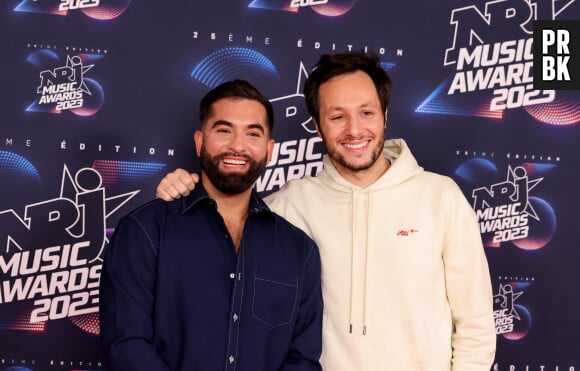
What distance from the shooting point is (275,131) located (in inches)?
104

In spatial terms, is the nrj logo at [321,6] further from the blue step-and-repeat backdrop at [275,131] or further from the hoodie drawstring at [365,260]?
the hoodie drawstring at [365,260]

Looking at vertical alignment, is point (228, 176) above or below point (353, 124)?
below

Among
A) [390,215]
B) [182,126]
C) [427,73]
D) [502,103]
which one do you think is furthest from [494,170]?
[182,126]

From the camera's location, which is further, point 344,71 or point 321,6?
point 321,6

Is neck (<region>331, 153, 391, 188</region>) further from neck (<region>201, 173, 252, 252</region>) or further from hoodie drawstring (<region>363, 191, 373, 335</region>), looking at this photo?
neck (<region>201, 173, 252, 252</region>)

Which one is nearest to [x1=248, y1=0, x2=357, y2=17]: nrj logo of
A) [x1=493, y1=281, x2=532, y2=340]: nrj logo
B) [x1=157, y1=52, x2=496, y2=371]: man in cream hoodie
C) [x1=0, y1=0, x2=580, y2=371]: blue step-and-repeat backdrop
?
[x1=0, y1=0, x2=580, y2=371]: blue step-and-repeat backdrop

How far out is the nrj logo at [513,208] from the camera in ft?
8.75

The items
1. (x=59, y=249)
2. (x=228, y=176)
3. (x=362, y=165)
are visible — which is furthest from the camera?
(x=59, y=249)

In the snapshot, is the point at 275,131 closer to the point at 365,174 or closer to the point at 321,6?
the point at 321,6

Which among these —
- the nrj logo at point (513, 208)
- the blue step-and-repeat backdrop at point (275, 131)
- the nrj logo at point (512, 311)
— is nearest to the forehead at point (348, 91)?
the blue step-and-repeat backdrop at point (275, 131)

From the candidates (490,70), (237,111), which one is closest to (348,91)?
(237,111)

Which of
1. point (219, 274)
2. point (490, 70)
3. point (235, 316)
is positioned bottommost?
point (235, 316)

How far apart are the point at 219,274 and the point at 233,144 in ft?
1.12

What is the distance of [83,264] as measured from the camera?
2576mm
